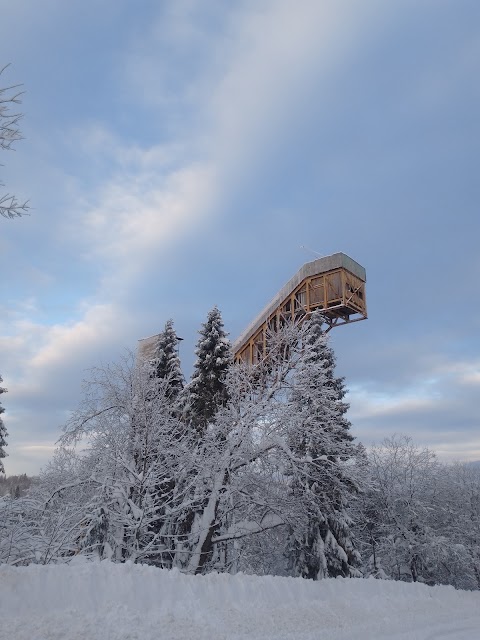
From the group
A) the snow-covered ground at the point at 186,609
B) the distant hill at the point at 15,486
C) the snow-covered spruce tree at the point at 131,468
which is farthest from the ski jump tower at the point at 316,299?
the distant hill at the point at 15,486

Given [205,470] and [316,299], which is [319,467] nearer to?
[205,470]

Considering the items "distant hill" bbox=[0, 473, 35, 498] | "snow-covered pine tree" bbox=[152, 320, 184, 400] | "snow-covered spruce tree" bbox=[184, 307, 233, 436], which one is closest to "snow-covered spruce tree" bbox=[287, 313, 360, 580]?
"snow-covered spruce tree" bbox=[184, 307, 233, 436]

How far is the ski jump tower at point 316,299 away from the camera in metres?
27.3

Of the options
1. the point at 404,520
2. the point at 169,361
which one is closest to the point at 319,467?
the point at 169,361

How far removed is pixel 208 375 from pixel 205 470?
15.5 ft

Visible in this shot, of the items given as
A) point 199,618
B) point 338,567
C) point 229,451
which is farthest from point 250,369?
point 199,618

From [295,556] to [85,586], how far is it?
1946 centimetres

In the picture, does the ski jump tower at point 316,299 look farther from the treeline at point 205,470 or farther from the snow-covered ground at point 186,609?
the snow-covered ground at point 186,609

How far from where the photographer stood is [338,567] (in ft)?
73.4

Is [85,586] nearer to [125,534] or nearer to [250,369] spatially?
[125,534]

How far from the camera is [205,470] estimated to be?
55.9ft

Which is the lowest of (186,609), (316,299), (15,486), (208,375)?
(186,609)

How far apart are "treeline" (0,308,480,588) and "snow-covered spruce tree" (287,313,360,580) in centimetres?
7

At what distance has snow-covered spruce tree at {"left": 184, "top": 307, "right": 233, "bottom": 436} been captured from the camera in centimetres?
2027
